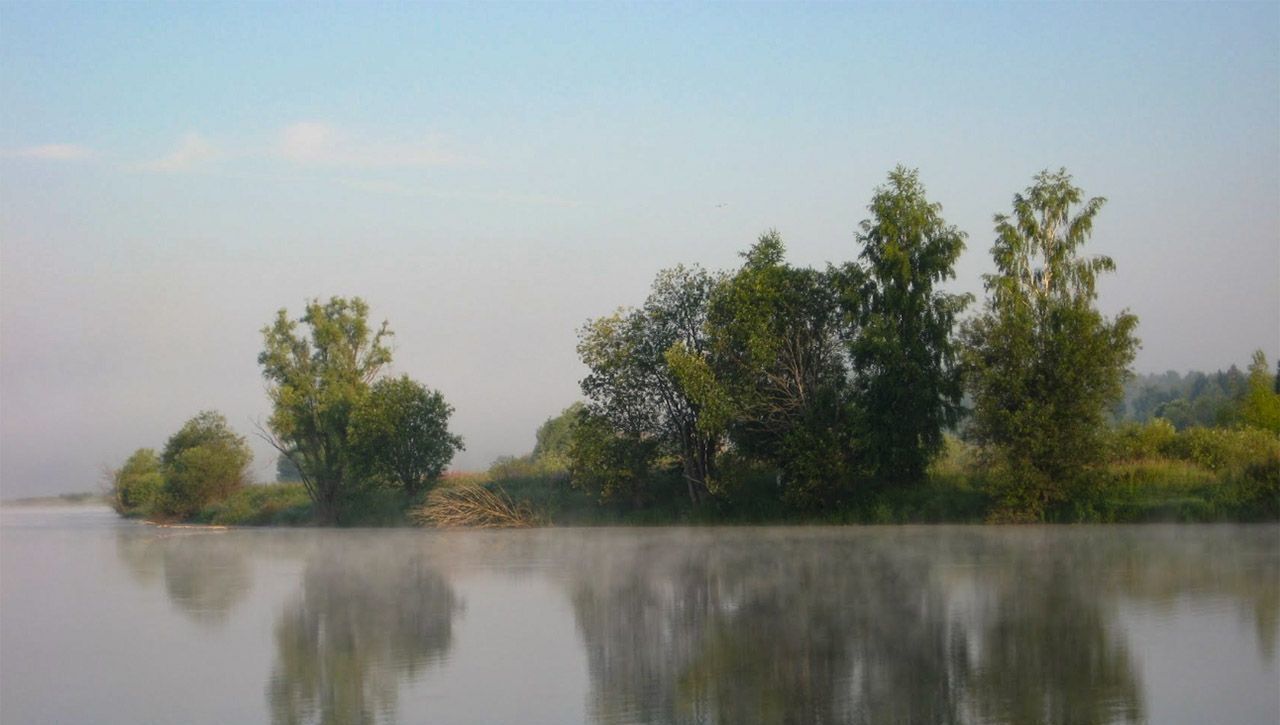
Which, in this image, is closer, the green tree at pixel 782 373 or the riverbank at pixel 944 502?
the riverbank at pixel 944 502

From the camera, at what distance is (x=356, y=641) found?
13938 mm

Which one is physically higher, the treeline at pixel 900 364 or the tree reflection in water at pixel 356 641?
the treeline at pixel 900 364

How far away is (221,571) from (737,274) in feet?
59.0

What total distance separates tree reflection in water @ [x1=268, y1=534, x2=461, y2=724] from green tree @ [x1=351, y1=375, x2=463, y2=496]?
75.1 ft

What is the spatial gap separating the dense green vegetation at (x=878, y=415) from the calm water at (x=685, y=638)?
571cm

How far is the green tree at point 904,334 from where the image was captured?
34719 mm

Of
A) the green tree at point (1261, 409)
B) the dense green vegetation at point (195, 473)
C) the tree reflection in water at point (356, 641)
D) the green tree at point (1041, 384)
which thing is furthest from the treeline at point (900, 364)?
the dense green vegetation at point (195, 473)

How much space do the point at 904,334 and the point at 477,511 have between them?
1617 centimetres

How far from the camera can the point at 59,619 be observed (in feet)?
58.4

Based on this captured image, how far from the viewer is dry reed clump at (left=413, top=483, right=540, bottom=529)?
137ft

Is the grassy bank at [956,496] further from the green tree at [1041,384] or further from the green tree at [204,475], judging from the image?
the green tree at [204,475]

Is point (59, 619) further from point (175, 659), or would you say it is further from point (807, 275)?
point (807, 275)

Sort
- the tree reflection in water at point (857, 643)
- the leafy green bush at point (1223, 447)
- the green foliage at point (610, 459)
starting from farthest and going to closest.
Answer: the green foliage at point (610, 459) < the leafy green bush at point (1223, 447) < the tree reflection in water at point (857, 643)

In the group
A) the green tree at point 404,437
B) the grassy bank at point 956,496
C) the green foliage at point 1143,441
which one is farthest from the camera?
the green tree at point 404,437
